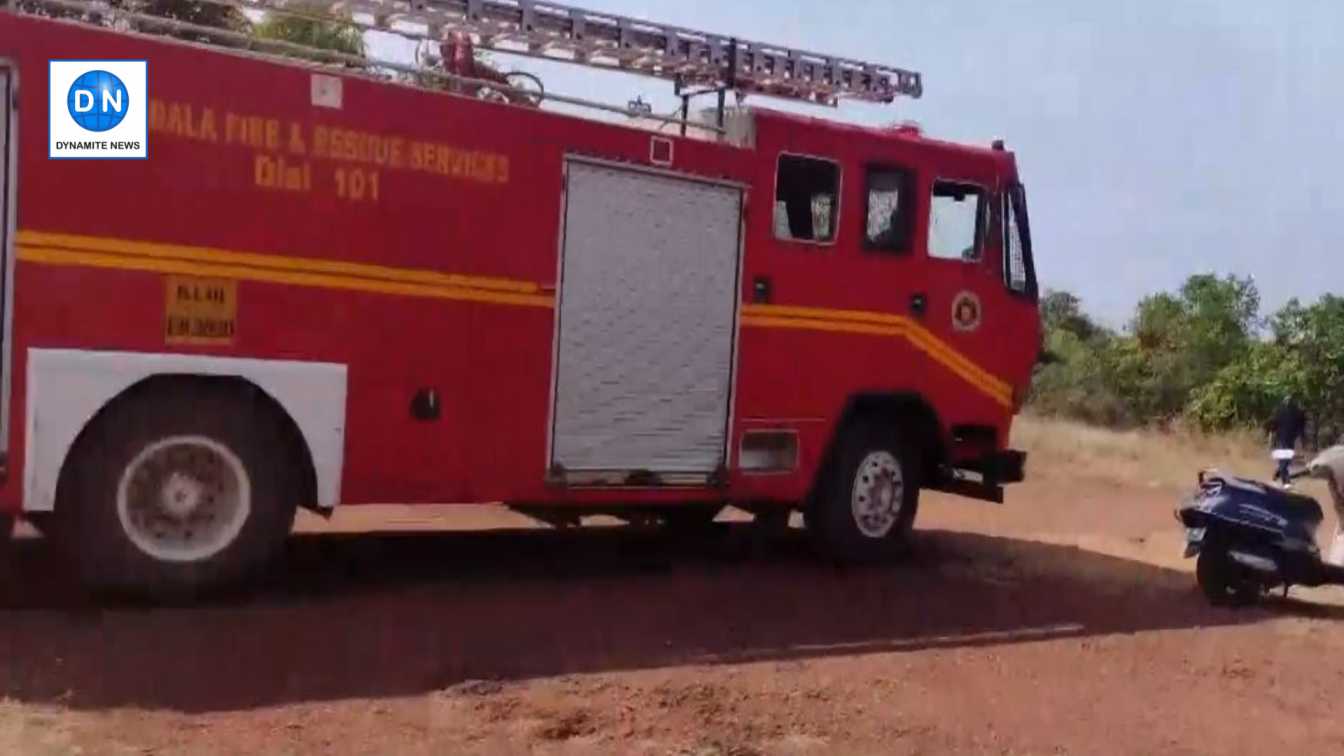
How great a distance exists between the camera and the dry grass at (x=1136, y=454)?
22.3 m

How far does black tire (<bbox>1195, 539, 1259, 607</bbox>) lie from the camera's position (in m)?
10.1

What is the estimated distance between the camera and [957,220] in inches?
425

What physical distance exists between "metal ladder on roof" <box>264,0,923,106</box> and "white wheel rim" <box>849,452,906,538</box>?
101 inches

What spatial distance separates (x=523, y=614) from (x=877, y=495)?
337 cm

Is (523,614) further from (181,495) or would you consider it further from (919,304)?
(919,304)

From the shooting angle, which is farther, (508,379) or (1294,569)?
(1294,569)

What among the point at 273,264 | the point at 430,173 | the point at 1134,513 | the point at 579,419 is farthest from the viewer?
the point at 1134,513

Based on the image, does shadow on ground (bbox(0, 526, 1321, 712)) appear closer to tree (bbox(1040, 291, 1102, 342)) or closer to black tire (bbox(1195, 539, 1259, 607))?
black tire (bbox(1195, 539, 1259, 607))

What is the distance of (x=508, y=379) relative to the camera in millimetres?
8469

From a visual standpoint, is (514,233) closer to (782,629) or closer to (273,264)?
(273,264)

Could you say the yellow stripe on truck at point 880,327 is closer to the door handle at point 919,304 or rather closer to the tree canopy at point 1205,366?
the door handle at point 919,304

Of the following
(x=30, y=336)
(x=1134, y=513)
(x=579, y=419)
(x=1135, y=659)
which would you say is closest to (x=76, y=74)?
(x=30, y=336)

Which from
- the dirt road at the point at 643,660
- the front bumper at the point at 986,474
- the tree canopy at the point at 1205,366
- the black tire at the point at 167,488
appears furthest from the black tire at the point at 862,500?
the tree canopy at the point at 1205,366

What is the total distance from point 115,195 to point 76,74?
562mm
